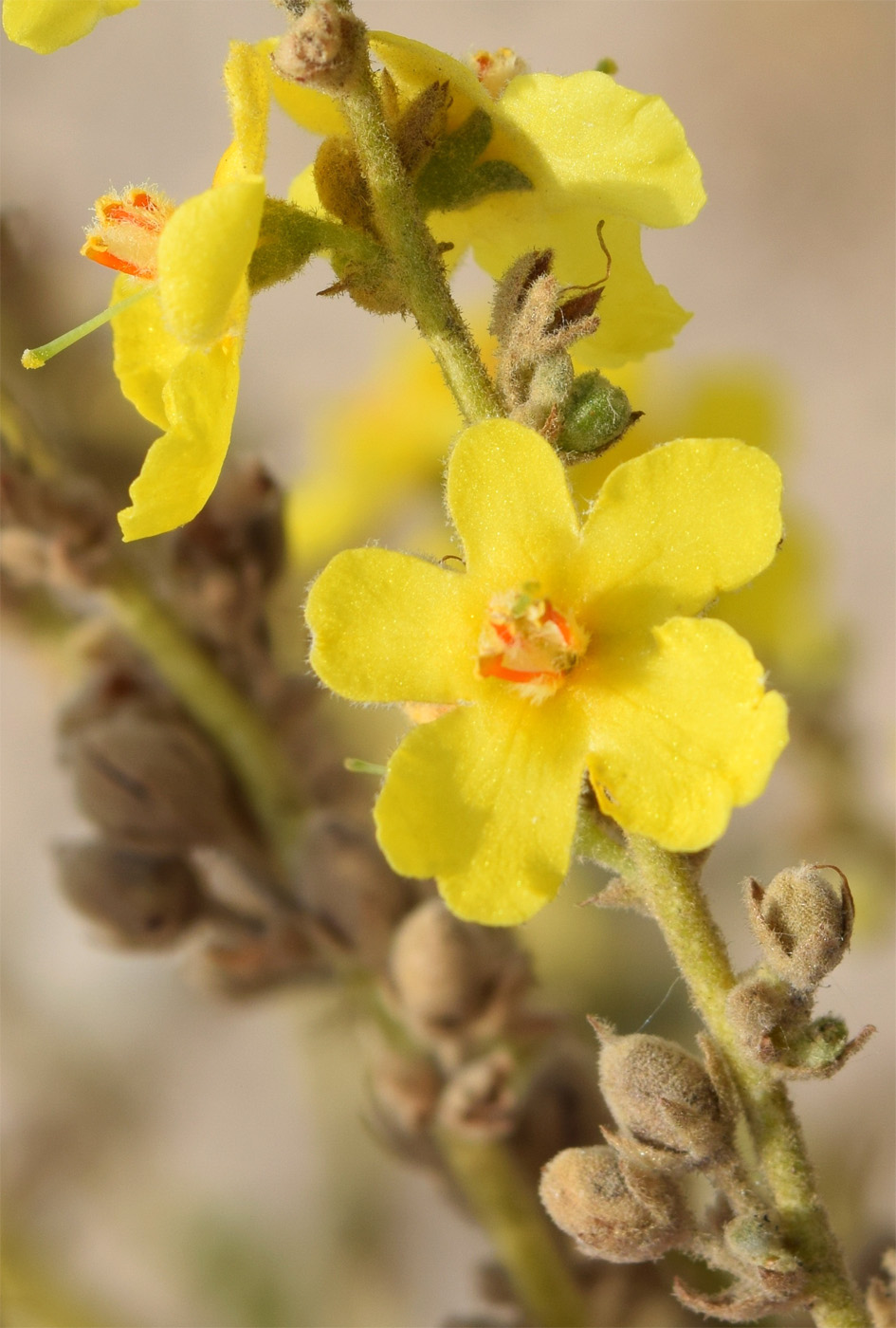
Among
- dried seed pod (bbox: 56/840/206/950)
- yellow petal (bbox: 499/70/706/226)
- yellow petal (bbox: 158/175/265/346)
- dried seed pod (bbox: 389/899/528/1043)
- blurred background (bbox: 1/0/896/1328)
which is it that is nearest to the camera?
yellow petal (bbox: 158/175/265/346)

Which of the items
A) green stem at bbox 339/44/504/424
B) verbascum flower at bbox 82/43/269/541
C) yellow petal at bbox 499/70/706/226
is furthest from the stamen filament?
yellow petal at bbox 499/70/706/226

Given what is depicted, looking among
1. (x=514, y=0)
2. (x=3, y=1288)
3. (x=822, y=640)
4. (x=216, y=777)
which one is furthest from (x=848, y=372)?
(x=3, y=1288)

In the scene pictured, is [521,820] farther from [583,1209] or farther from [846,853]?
[846,853]

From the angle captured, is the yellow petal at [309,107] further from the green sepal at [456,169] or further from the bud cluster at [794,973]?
the bud cluster at [794,973]

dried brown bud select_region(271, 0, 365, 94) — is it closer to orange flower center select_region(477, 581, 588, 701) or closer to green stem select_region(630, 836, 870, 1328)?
orange flower center select_region(477, 581, 588, 701)

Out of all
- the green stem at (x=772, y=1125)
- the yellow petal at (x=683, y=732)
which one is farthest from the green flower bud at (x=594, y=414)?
the green stem at (x=772, y=1125)

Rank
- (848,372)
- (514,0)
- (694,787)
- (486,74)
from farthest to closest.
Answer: (514,0), (848,372), (486,74), (694,787)
